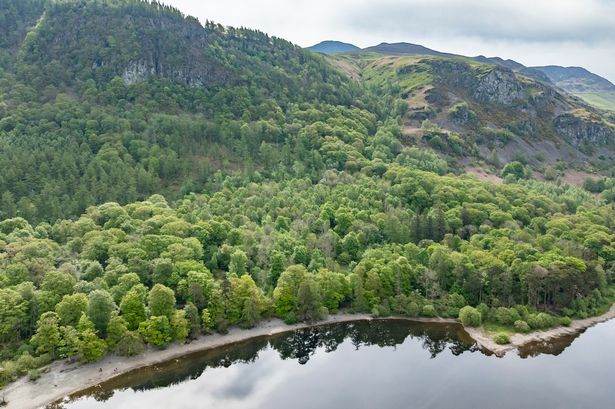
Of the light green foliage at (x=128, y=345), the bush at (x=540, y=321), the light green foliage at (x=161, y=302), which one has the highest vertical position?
the light green foliage at (x=161, y=302)

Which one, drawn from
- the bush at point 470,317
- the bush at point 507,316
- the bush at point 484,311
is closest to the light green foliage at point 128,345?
the bush at point 470,317

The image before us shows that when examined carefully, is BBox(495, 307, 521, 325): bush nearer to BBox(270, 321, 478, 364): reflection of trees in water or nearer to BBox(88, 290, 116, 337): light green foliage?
BBox(270, 321, 478, 364): reflection of trees in water

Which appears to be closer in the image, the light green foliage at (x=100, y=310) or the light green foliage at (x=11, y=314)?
the light green foliage at (x=11, y=314)

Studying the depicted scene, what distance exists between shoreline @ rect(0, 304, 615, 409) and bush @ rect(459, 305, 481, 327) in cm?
102

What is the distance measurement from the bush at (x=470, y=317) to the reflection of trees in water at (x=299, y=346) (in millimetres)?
2750

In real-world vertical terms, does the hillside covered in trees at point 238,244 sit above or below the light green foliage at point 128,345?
above

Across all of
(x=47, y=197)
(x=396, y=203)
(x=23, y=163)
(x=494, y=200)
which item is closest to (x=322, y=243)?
(x=396, y=203)

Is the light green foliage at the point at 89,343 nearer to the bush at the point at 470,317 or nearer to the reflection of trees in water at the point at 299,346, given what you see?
the reflection of trees in water at the point at 299,346

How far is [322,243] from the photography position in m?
125

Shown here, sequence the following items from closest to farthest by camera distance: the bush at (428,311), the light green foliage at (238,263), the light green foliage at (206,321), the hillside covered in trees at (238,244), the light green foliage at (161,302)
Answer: the hillside covered in trees at (238,244) → the light green foliage at (161,302) → the light green foliage at (206,321) → the bush at (428,311) → the light green foliage at (238,263)

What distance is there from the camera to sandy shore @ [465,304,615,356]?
94.5 meters

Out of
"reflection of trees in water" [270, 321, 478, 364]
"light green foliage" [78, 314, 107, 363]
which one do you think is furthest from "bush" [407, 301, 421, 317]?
"light green foliage" [78, 314, 107, 363]

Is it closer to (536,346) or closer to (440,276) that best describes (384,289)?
(440,276)

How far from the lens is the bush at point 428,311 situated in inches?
4141
